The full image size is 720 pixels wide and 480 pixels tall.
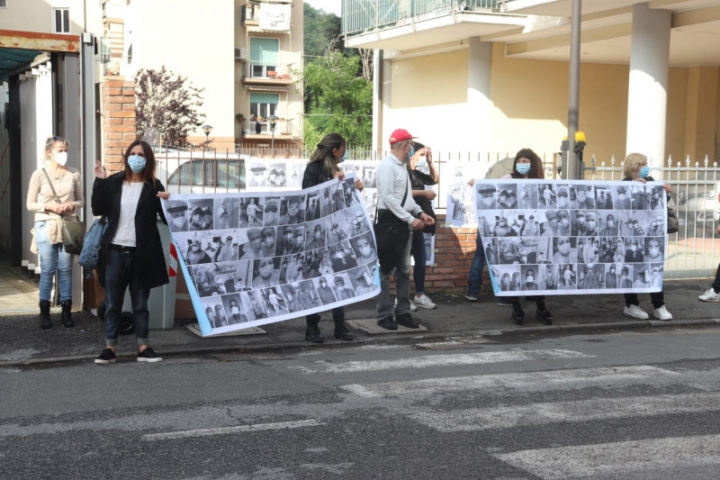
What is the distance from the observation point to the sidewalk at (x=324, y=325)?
27.9ft

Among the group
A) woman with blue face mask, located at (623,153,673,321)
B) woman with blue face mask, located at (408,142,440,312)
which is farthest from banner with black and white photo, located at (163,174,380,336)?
woman with blue face mask, located at (623,153,673,321)

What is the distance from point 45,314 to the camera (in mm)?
9336

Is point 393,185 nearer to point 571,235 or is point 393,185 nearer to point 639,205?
point 571,235

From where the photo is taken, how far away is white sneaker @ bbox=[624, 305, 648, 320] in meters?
10.7

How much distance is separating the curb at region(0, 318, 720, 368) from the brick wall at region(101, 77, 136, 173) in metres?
2.55

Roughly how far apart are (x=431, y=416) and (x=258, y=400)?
1248mm

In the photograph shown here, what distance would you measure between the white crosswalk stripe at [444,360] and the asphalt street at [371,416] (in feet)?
0.06

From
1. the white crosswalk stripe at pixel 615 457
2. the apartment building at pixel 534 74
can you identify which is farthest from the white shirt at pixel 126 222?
the apartment building at pixel 534 74

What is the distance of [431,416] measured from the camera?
20.1 ft

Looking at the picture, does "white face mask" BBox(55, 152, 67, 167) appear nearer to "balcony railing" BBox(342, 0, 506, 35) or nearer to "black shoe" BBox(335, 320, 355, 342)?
"black shoe" BBox(335, 320, 355, 342)

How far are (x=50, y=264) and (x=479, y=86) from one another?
15818 mm

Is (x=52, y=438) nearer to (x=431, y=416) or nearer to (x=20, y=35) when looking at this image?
(x=431, y=416)

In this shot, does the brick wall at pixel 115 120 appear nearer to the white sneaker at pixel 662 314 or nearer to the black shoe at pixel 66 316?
the black shoe at pixel 66 316

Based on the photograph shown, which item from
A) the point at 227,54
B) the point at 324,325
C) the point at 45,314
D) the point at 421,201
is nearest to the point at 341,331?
the point at 324,325
